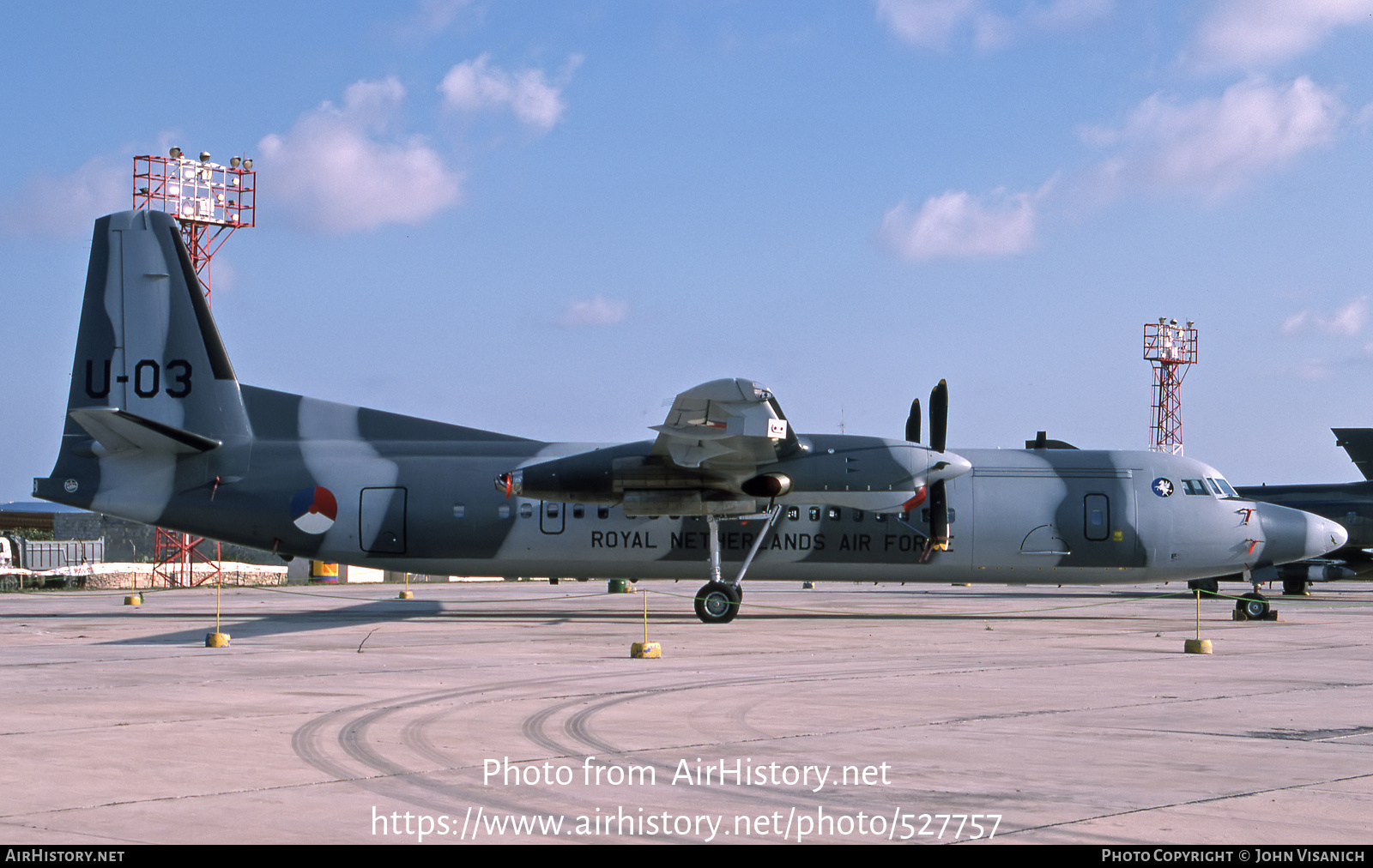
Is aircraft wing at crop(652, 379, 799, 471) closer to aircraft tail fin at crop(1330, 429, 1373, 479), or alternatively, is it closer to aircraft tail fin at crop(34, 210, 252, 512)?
aircraft tail fin at crop(34, 210, 252, 512)

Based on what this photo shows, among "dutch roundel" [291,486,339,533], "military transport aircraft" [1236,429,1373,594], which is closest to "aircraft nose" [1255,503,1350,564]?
"military transport aircraft" [1236,429,1373,594]

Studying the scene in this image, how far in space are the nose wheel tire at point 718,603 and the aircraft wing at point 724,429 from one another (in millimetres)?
2557

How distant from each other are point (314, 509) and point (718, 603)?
8.08 metres

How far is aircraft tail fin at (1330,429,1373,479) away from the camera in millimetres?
42688

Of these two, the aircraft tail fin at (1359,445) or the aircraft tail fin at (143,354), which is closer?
the aircraft tail fin at (143,354)

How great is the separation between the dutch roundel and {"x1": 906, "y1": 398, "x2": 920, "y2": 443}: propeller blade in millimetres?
11318

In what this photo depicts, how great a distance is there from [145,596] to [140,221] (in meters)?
15.4

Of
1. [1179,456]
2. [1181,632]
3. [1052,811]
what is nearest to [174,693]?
[1052,811]

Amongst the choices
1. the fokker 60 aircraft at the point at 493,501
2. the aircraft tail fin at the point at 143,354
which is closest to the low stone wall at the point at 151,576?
the aircraft tail fin at the point at 143,354

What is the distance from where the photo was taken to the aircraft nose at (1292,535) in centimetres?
2552

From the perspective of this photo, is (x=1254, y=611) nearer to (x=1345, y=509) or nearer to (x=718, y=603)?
(x=718, y=603)

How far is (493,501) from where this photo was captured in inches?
977

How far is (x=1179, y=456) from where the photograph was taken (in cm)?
2619

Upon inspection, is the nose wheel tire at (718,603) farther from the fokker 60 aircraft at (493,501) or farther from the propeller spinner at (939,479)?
the propeller spinner at (939,479)
